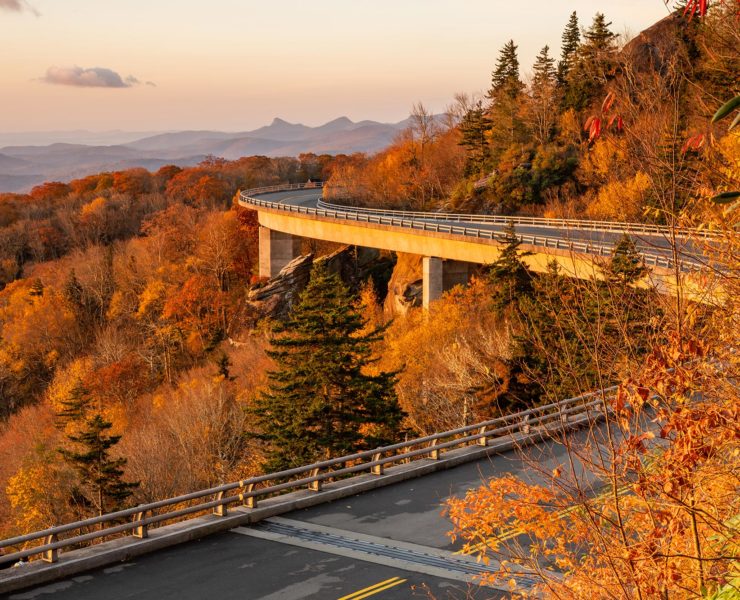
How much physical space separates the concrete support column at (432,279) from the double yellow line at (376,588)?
150ft

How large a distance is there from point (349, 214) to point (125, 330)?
3460 cm

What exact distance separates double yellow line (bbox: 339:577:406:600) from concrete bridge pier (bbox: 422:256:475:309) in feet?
150

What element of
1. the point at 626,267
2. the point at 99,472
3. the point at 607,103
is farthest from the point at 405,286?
the point at 607,103

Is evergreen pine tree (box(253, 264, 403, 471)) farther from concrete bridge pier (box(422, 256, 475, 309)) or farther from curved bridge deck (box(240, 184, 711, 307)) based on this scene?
concrete bridge pier (box(422, 256, 475, 309))

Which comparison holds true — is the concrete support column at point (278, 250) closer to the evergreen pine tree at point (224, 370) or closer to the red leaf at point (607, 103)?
the evergreen pine tree at point (224, 370)

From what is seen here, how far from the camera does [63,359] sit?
86188 mm

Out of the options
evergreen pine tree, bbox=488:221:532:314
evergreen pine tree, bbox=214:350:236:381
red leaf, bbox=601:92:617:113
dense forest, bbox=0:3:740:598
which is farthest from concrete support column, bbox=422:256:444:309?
red leaf, bbox=601:92:617:113

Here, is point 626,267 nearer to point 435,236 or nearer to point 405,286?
point 435,236

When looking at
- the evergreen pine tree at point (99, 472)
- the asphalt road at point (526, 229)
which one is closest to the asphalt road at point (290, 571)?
the evergreen pine tree at point (99, 472)

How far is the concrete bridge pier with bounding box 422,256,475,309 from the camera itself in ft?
194

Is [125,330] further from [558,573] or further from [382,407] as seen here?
[558,573]

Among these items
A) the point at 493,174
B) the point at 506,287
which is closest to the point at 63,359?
the point at 493,174

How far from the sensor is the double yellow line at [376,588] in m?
12.9

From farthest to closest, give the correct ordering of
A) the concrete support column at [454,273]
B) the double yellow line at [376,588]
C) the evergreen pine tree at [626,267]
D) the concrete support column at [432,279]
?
the concrete support column at [454,273]
the concrete support column at [432,279]
the double yellow line at [376,588]
the evergreen pine tree at [626,267]
